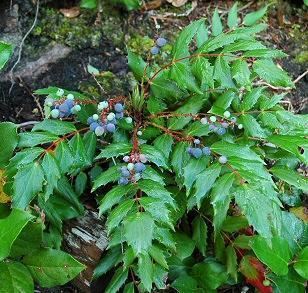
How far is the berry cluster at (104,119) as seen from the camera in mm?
1772

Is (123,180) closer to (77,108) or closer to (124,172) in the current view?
(124,172)

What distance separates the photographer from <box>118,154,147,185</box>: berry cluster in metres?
1.67

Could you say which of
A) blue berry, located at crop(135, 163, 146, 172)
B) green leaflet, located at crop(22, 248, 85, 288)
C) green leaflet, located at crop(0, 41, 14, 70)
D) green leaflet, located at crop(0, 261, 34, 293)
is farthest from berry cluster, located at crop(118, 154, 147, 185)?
green leaflet, located at crop(0, 41, 14, 70)

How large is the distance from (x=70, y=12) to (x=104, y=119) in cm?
118

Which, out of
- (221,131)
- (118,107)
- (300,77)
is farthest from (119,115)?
(300,77)

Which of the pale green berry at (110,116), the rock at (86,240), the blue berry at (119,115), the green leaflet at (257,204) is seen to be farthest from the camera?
the rock at (86,240)

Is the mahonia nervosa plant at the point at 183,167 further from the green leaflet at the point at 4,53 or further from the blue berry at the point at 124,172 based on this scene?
the green leaflet at the point at 4,53

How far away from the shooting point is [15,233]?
5.48ft

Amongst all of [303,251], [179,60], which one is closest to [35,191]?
[179,60]

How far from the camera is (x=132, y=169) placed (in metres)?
1.68

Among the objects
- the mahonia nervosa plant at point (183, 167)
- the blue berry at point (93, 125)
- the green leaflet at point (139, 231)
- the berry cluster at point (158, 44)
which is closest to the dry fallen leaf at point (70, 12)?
the mahonia nervosa plant at point (183, 167)

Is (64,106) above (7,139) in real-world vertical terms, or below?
above

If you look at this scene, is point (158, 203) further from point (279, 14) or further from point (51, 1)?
point (279, 14)

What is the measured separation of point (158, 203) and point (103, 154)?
0.29 metres
